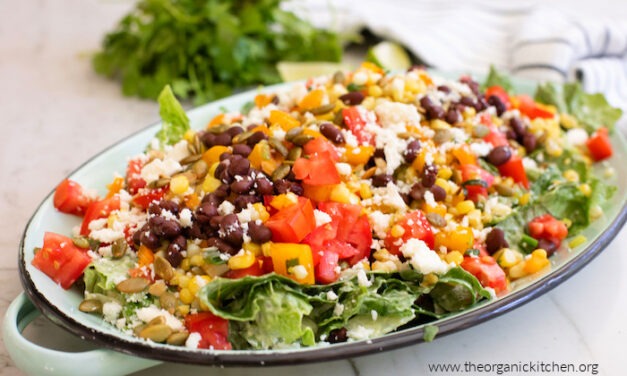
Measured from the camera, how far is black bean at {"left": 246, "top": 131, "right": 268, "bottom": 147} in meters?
2.62

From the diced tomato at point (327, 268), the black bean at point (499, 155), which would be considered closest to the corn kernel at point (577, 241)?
the black bean at point (499, 155)

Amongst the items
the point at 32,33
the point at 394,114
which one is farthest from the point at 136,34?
the point at 394,114

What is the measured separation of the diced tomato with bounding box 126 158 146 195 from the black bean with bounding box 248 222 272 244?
0.57 metres

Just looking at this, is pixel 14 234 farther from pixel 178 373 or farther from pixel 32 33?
pixel 32 33

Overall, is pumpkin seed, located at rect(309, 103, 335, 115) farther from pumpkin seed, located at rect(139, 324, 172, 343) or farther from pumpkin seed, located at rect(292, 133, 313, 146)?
pumpkin seed, located at rect(139, 324, 172, 343)

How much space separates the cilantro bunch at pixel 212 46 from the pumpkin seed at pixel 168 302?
6.56ft

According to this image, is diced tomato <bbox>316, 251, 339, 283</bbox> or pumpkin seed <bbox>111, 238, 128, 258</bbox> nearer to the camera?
diced tomato <bbox>316, 251, 339, 283</bbox>

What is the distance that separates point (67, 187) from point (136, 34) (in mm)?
1999

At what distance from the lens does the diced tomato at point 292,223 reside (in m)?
2.28

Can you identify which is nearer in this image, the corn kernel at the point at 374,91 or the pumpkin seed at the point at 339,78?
the corn kernel at the point at 374,91

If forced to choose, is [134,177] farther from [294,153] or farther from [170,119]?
[294,153]

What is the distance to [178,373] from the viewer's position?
2.28 metres

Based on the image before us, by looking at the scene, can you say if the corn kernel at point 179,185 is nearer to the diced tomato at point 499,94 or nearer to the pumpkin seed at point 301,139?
the pumpkin seed at point 301,139

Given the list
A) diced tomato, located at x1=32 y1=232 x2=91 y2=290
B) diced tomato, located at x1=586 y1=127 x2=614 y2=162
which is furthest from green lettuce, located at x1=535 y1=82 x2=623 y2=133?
diced tomato, located at x1=32 y1=232 x2=91 y2=290
